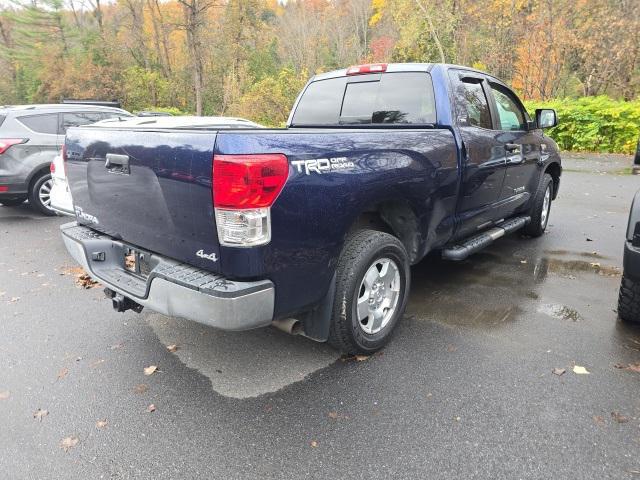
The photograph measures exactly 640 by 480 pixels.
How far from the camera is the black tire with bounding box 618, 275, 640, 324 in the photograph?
3.57m

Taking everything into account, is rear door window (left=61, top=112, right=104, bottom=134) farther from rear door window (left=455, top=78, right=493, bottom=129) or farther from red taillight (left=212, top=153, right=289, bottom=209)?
red taillight (left=212, top=153, right=289, bottom=209)

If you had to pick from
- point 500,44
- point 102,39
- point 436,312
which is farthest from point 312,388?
point 102,39

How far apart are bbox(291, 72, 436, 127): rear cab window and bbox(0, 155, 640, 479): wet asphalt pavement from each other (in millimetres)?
1665

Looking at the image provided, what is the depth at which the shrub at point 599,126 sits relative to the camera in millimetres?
15141

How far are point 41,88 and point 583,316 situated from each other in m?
36.5

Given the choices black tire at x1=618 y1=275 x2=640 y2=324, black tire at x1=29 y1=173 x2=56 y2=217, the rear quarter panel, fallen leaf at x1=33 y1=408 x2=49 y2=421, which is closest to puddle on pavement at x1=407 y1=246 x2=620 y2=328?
black tire at x1=618 y1=275 x2=640 y2=324

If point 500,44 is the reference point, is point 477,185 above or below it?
below

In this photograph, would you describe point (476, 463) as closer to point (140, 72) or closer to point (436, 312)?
point (436, 312)

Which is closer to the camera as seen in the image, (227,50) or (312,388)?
(312,388)

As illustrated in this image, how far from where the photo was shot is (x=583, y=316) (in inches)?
155

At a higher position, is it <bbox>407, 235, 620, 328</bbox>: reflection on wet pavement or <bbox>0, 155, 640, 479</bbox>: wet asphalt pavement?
<bbox>407, 235, 620, 328</bbox>: reflection on wet pavement

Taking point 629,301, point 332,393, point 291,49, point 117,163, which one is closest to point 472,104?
point 629,301

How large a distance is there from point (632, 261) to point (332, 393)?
2182mm

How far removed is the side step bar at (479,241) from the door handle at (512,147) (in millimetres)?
Answer: 799
